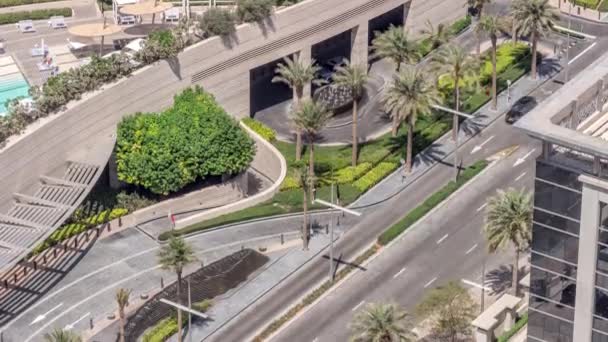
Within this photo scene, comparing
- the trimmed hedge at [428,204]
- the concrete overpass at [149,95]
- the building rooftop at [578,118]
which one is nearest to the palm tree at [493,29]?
the trimmed hedge at [428,204]

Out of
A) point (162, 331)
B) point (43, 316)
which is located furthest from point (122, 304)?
point (43, 316)

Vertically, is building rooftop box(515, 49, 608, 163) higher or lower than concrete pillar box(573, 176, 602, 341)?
higher

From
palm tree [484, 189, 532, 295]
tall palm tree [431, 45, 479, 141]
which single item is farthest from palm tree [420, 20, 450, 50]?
palm tree [484, 189, 532, 295]

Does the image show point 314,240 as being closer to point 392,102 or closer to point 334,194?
point 334,194

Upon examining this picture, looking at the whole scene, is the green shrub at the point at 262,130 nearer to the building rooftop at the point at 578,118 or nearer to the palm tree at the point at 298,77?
the palm tree at the point at 298,77

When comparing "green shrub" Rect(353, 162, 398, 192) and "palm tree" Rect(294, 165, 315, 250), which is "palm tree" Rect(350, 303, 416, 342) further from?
"green shrub" Rect(353, 162, 398, 192)

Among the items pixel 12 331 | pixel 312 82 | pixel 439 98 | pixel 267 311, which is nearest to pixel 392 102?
pixel 439 98
